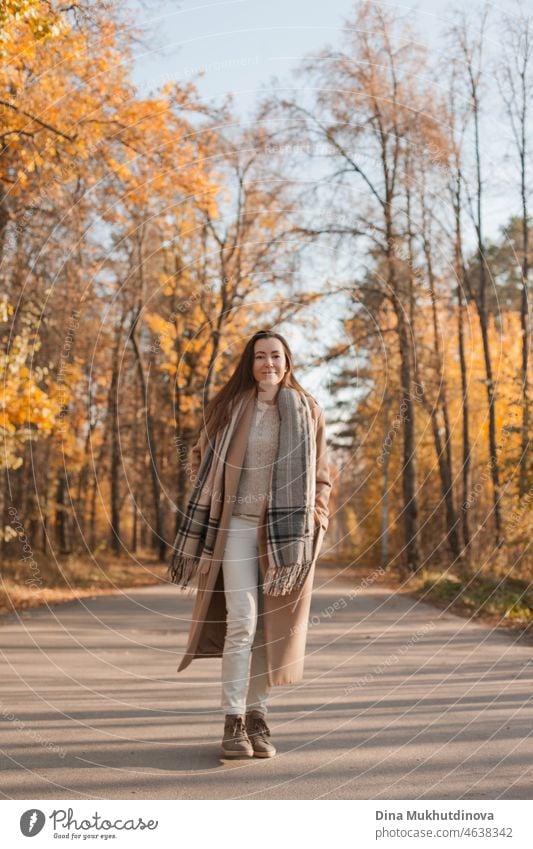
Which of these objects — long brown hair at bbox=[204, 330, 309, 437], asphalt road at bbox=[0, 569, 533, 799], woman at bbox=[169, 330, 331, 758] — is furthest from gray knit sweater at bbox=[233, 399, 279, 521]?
asphalt road at bbox=[0, 569, 533, 799]

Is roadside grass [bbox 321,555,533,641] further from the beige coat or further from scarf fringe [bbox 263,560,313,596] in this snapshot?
scarf fringe [bbox 263,560,313,596]

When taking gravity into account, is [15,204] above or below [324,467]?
above

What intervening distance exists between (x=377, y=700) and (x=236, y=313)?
18.4m

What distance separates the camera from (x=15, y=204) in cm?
1455

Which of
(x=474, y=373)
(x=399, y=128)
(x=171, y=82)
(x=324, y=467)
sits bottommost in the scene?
(x=324, y=467)

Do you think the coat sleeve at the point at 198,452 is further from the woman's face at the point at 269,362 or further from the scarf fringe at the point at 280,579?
the scarf fringe at the point at 280,579

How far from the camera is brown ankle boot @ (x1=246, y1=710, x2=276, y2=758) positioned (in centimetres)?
502

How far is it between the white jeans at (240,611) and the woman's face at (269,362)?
738 millimetres

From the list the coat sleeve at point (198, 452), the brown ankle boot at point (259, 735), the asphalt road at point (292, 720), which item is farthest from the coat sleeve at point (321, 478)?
the asphalt road at point (292, 720)

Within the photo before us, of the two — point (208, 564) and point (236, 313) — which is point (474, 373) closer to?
point (236, 313)

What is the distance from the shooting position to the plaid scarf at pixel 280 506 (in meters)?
5.12

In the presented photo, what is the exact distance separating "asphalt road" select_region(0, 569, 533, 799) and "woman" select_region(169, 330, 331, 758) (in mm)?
Answer: 407
